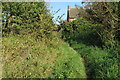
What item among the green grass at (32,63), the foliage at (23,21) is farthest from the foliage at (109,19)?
the green grass at (32,63)

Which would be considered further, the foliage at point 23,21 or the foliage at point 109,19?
the foliage at point 109,19

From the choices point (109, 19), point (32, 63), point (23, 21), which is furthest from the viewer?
point (109, 19)

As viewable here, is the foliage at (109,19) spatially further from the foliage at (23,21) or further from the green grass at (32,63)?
the green grass at (32,63)

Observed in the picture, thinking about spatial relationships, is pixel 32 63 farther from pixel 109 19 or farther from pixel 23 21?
pixel 109 19

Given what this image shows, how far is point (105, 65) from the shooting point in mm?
6074

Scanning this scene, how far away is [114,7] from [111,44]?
229 cm

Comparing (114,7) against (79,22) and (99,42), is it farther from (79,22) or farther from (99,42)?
(79,22)

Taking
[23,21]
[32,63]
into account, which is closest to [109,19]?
[23,21]

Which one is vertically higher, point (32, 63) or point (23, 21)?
point (23, 21)

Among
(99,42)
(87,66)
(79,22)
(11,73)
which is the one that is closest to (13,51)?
(11,73)

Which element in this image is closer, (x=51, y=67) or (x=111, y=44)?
(x=51, y=67)

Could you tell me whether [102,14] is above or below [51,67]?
above

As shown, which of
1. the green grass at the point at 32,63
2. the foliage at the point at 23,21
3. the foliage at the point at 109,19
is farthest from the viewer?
the foliage at the point at 109,19

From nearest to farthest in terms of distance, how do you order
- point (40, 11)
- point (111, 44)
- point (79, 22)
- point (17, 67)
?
point (17, 67)
point (111, 44)
point (40, 11)
point (79, 22)
